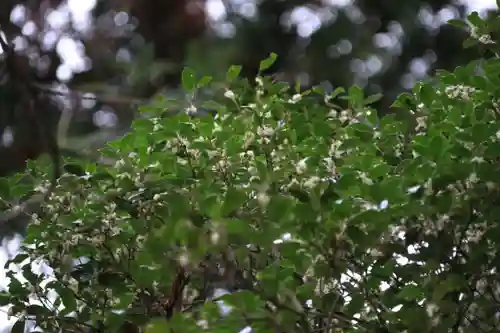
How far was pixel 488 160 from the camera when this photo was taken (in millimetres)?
1081

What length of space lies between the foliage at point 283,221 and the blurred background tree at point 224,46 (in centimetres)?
22

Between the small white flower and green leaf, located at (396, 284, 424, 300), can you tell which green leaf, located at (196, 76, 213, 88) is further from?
green leaf, located at (396, 284, 424, 300)

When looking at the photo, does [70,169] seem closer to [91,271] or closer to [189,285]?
[91,271]

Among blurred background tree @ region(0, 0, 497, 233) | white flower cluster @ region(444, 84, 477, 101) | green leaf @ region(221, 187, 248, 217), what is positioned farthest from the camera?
blurred background tree @ region(0, 0, 497, 233)

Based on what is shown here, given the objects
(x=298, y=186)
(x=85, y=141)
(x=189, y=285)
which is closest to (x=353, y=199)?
(x=298, y=186)

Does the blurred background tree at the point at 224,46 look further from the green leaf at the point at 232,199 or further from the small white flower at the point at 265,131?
the green leaf at the point at 232,199

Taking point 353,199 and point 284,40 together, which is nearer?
point 353,199

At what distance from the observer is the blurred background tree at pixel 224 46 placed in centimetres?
156

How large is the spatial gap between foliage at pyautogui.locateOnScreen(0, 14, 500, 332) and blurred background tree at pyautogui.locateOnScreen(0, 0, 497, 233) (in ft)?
0.73

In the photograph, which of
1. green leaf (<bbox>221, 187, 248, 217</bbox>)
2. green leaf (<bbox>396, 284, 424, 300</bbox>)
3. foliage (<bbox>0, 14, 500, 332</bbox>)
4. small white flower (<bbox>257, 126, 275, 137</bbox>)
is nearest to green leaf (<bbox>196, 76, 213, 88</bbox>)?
foliage (<bbox>0, 14, 500, 332</bbox>)

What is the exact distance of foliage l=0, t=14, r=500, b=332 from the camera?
1.00 metres

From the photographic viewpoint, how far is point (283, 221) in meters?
1.00

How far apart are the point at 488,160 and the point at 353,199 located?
210 mm

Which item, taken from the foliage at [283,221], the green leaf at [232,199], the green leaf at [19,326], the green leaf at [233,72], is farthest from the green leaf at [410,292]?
the green leaf at [19,326]
